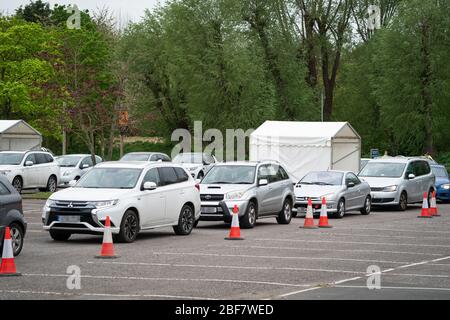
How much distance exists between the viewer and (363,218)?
99.2 ft

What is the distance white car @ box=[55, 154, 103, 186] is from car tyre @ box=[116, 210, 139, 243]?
83.9 feet

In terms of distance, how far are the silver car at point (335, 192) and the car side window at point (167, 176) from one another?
763cm

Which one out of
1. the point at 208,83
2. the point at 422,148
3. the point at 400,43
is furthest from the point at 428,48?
the point at 208,83

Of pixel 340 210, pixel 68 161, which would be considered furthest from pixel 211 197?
pixel 68 161

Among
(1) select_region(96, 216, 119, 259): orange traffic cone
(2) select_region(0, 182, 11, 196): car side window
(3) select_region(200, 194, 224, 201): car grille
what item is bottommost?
(1) select_region(96, 216, 119, 259): orange traffic cone

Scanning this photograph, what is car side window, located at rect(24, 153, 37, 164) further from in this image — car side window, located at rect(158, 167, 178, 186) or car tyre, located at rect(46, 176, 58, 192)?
car side window, located at rect(158, 167, 178, 186)

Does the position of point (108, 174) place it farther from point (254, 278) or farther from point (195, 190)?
point (254, 278)

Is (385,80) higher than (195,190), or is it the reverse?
(385,80)

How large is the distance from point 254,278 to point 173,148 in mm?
56210

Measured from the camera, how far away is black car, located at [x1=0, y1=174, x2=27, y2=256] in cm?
1664

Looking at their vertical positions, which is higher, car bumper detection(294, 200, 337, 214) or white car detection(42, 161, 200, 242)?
white car detection(42, 161, 200, 242)

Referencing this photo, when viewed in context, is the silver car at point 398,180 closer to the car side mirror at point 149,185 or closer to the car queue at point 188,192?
the car queue at point 188,192

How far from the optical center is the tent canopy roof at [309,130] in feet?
135

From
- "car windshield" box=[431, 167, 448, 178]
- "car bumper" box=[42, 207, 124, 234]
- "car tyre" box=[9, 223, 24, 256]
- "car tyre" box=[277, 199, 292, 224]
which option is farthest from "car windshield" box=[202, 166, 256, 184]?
"car windshield" box=[431, 167, 448, 178]
